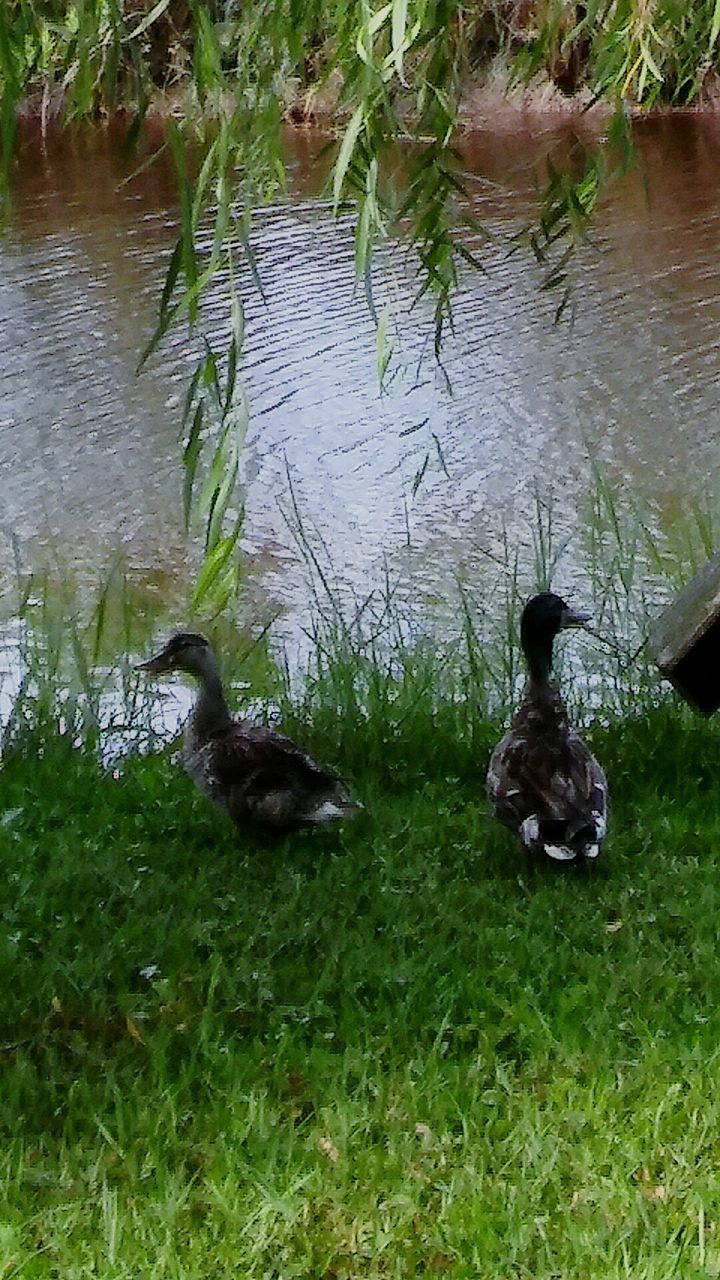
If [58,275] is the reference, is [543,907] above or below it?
below

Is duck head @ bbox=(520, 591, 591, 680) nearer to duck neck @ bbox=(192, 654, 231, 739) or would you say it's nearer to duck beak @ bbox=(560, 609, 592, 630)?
duck beak @ bbox=(560, 609, 592, 630)

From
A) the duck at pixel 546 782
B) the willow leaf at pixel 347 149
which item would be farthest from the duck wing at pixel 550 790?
the willow leaf at pixel 347 149

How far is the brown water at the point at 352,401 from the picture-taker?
7.45 meters

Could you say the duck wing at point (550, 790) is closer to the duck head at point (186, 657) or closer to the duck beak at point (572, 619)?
the duck beak at point (572, 619)

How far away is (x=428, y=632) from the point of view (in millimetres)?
6410

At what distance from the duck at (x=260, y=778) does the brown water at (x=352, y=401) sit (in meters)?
1.65

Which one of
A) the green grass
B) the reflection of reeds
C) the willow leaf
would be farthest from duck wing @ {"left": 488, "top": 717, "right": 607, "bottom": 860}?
the willow leaf

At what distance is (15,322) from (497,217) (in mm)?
4544

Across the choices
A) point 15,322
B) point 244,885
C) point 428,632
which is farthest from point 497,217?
point 244,885

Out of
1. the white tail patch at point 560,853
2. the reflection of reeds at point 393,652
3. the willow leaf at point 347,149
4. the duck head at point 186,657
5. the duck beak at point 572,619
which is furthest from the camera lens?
the reflection of reeds at point 393,652

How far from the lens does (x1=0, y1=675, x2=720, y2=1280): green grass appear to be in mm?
2656

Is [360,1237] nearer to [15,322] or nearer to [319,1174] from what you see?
[319,1174]

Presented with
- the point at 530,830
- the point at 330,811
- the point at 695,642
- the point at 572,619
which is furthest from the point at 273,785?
the point at 695,642

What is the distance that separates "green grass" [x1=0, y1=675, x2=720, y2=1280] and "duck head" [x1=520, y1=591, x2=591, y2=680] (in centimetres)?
49
